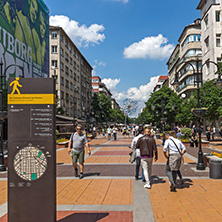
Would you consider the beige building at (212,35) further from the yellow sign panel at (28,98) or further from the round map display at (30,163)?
the round map display at (30,163)

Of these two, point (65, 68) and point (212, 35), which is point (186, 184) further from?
point (65, 68)

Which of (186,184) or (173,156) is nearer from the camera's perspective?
(173,156)

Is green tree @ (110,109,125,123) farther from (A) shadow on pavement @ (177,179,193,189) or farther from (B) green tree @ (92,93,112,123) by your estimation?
(A) shadow on pavement @ (177,179,193,189)

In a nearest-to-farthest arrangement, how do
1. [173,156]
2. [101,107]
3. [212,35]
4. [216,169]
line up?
[173,156] < [216,169] < [212,35] < [101,107]

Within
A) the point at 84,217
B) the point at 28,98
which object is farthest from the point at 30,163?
the point at 84,217

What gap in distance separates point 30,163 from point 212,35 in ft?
143

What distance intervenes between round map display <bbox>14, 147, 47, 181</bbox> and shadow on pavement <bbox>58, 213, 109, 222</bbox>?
4.74 ft

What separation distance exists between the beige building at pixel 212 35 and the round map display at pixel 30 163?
39.4 metres

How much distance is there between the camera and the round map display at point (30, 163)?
4.31 m

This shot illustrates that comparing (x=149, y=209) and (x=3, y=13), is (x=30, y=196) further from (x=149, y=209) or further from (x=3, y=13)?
(x=3, y=13)

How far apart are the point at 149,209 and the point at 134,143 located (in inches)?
127

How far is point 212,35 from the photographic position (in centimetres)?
4188

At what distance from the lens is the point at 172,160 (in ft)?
24.3

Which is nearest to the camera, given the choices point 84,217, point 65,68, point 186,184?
point 84,217
